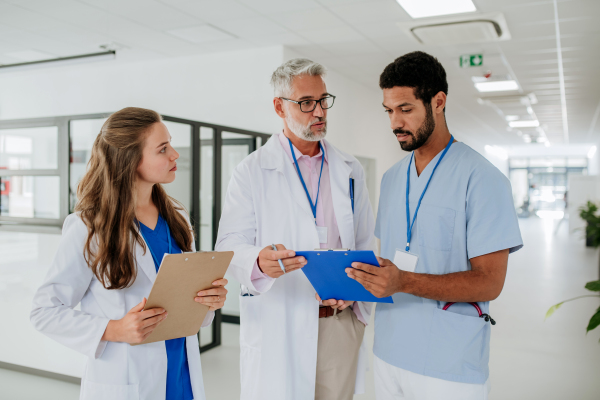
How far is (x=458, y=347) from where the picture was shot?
1479mm

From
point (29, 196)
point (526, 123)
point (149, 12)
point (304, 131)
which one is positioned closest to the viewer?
point (304, 131)

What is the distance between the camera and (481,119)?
11141 mm

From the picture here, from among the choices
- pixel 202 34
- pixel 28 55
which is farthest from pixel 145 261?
pixel 28 55

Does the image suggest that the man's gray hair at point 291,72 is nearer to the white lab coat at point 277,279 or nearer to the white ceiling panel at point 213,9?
the white lab coat at point 277,279

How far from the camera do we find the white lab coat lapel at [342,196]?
1873 millimetres

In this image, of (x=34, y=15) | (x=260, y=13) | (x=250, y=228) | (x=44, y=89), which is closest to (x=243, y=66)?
(x=260, y=13)

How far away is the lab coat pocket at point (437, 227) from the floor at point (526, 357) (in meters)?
2.31

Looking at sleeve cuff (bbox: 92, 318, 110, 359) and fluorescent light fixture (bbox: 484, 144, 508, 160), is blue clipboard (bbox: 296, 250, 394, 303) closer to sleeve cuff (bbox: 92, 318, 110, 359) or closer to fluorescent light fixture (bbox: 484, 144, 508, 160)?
sleeve cuff (bbox: 92, 318, 110, 359)

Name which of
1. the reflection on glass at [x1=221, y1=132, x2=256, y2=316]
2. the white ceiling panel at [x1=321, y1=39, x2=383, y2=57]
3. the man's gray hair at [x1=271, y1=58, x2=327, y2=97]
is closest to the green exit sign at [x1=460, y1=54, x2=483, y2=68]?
the white ceiling panel at [x1=321, y1=39, x2=383, y2=57]

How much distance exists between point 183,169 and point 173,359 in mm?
3002

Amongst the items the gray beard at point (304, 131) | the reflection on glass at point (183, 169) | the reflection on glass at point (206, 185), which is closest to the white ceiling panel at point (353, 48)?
the reflection on glass at point (206, 185)

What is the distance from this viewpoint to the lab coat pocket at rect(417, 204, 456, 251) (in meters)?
1.53

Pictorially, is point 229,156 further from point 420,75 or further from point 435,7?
point 420,75

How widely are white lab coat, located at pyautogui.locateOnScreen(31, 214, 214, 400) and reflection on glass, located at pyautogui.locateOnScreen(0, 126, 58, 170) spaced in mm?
2944
